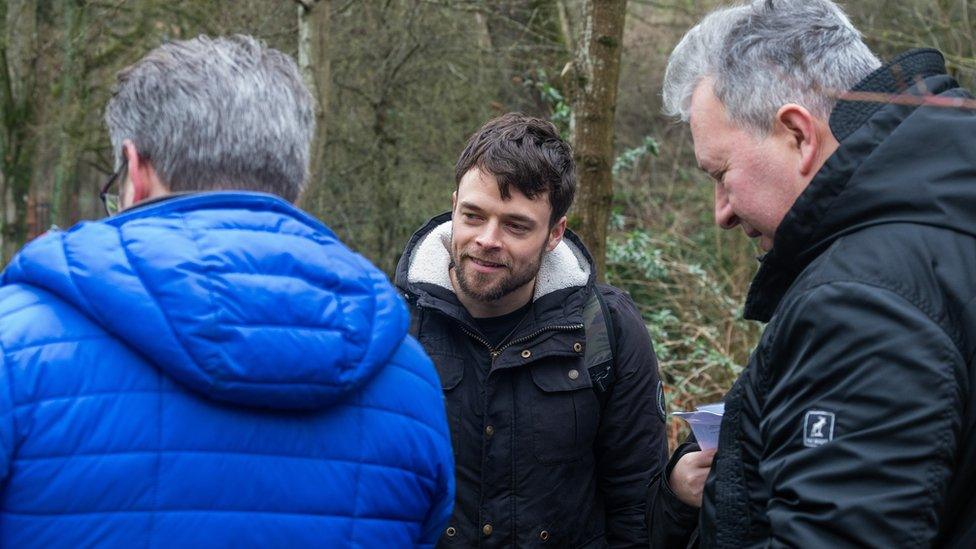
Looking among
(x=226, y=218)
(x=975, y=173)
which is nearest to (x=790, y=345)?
(x=975, y=173)

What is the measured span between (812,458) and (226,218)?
39.6 inches

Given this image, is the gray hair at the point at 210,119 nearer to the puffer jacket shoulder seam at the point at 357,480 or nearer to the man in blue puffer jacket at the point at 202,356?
the man in blue puffer jacket at the point at 202,356

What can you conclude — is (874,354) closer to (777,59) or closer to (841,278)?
(841,278)

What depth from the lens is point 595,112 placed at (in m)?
4.60

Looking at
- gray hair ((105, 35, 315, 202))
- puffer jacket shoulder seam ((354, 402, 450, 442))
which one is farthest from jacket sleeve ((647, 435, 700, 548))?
gray hair ((105, 35, 315, 202))

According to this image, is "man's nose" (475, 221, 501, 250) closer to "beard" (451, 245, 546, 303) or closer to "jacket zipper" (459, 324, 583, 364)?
"beard" (451, 245, 546, 303)

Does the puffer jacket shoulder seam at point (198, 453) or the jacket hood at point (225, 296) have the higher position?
the jacket hood at point (225, 296)

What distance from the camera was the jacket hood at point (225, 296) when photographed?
149cm

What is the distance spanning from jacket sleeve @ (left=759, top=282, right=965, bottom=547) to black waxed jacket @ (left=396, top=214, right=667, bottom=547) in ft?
4.19

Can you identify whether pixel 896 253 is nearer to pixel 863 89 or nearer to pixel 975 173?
pixel 975 173

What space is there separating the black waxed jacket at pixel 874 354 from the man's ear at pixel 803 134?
0.05m

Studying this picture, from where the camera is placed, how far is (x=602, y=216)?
463 centimetres

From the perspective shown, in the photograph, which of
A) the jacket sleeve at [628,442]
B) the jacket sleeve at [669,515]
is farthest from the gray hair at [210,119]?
the jacket sleeve at [628,442]

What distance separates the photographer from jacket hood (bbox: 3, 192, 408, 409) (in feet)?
4.90
